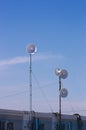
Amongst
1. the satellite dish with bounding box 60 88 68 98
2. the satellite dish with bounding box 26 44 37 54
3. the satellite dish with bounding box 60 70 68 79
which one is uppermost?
the satellite dish with bounding box 26 44 37 54

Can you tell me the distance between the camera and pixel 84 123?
175 ft

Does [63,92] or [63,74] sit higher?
[63,74]

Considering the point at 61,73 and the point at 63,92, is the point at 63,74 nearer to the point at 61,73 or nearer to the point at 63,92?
the point at 61,73

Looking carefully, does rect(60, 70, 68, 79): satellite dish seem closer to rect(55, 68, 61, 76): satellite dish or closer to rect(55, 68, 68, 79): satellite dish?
A: rect(55, 68, 68, 79): satellite dish

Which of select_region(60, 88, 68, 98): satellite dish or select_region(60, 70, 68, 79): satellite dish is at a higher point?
select_region(60, 70, 68, 79): satellite dish

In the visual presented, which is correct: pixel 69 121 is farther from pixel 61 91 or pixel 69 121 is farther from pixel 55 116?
pixel 61 91

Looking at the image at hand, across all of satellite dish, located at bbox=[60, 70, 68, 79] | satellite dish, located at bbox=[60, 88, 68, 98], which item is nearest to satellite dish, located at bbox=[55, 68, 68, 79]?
satellite dish, located at bbox=[60, 70, 68, 79]

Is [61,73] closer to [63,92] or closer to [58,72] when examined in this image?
[58,72]

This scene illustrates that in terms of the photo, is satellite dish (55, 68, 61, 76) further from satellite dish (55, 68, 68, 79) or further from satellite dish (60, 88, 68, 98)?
satellite dish (60, 88, 68, 98)

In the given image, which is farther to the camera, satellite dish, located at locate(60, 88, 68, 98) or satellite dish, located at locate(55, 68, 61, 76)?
satellite dish, located at locate(60, 88, 68, 98)

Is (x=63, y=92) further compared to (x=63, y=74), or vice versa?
(x=63, y=92)

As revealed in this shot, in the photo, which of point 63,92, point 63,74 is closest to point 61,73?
point 63,74

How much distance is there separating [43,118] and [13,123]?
4822 mm

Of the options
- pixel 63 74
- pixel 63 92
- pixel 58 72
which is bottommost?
pixel 63 92
